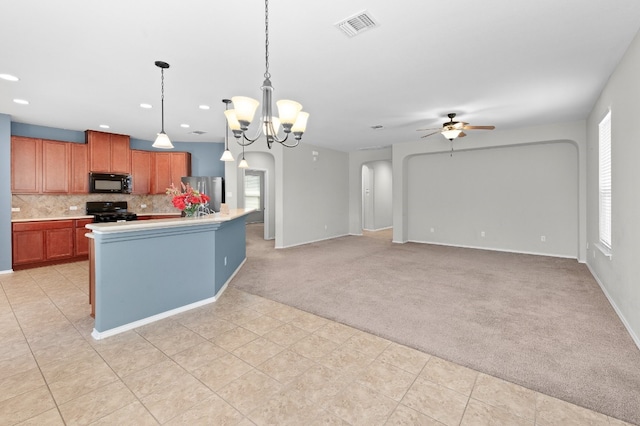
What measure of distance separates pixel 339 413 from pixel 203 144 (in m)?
6.94

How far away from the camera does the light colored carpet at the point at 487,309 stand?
2102 millimetres

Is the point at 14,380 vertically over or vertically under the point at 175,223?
under

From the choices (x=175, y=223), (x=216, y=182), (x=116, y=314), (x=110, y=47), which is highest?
(x=110, y=47)

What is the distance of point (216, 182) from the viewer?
6828mm

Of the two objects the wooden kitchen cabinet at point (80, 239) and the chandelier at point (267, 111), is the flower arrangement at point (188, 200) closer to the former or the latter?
the chandelier at point (267, 111)

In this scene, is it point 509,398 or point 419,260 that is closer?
point 509,398

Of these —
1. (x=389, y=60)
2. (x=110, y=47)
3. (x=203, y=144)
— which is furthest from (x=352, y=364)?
(x=203, y=144)

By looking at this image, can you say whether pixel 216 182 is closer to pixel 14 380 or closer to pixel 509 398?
pixel 14 380

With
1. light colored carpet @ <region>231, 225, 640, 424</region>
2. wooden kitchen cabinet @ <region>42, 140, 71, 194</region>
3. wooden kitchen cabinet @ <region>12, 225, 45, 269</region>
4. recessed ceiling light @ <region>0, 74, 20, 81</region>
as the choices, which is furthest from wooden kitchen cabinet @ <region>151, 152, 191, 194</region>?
recessed ceiling light @ <region>0, 74, 20, 81</region>

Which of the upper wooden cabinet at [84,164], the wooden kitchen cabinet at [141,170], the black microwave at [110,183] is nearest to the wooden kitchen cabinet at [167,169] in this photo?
the upper wooden cabinet at [84,164]

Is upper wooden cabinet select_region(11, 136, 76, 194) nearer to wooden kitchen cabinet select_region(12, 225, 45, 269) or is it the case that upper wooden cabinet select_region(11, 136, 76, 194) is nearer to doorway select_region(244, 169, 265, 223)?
wooden kitchen cabinet select_region(12, 225, 45, 269)

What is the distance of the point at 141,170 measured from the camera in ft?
21.8

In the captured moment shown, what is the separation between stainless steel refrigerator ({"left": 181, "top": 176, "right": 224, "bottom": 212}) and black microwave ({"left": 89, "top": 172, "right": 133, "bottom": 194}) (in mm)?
1129

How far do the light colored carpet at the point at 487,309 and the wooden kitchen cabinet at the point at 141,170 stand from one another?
3291 millimetres
